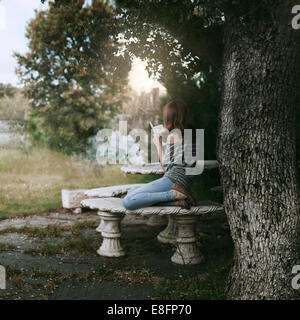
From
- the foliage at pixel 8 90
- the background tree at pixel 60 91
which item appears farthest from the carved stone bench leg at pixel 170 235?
the foliage at pixel 8 90

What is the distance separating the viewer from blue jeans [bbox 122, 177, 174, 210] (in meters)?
4.10

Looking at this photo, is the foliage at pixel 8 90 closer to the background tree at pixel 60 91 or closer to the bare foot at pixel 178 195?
the background tree at pixel 60 91

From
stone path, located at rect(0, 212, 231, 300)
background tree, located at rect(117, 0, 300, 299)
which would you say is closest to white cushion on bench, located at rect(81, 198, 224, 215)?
stone path, located at rect(0, 212, 231, 300)

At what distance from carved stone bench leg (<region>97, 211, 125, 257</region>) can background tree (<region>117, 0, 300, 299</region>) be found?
1724 mm

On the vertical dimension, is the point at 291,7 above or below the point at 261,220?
above

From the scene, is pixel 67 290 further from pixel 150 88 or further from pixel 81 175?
pixel 150 88

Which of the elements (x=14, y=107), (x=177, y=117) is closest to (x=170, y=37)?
(x=177, y=117)

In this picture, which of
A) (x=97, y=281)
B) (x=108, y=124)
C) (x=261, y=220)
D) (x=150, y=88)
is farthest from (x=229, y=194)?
(x=108, y=124)

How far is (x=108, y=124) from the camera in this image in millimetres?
12078

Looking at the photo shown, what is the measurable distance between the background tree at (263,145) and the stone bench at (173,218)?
1.01 metres

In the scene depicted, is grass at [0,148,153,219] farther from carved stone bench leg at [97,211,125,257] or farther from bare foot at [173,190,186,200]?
bare foot at [173,190,186,200]

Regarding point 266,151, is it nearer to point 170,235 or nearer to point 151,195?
point 151,195
